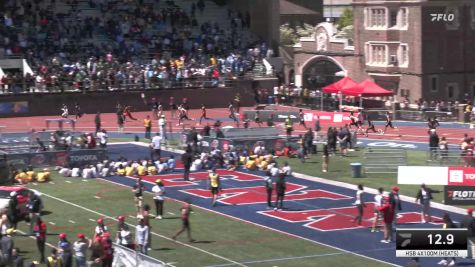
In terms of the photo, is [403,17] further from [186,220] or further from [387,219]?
[186,220]

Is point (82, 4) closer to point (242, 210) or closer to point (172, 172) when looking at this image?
point (172, 172)

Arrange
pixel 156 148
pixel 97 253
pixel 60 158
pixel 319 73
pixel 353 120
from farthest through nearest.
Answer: pixel 319 73 → pixel 353 120 → pixel 156 148 → pixel 60 158 → pixel 97 253

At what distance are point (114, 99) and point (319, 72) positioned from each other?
21819 mm

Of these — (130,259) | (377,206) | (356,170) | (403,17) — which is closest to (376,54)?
(403,17)

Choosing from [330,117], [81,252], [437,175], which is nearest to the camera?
[81,252]

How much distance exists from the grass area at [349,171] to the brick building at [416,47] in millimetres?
25035

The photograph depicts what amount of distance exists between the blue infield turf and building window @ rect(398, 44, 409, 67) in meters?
33.2

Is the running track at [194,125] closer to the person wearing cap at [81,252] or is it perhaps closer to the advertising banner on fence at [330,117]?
the advertising banner on fence at [330,117]

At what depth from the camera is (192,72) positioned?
77438 mm

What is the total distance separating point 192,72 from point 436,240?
59020mm

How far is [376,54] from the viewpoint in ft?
270

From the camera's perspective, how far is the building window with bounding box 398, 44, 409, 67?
7944 cm

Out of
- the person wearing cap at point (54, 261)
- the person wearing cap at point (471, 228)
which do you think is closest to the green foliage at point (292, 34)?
the person wearing cap at point (471, 228)

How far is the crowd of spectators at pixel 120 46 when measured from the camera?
73812 millimetres
